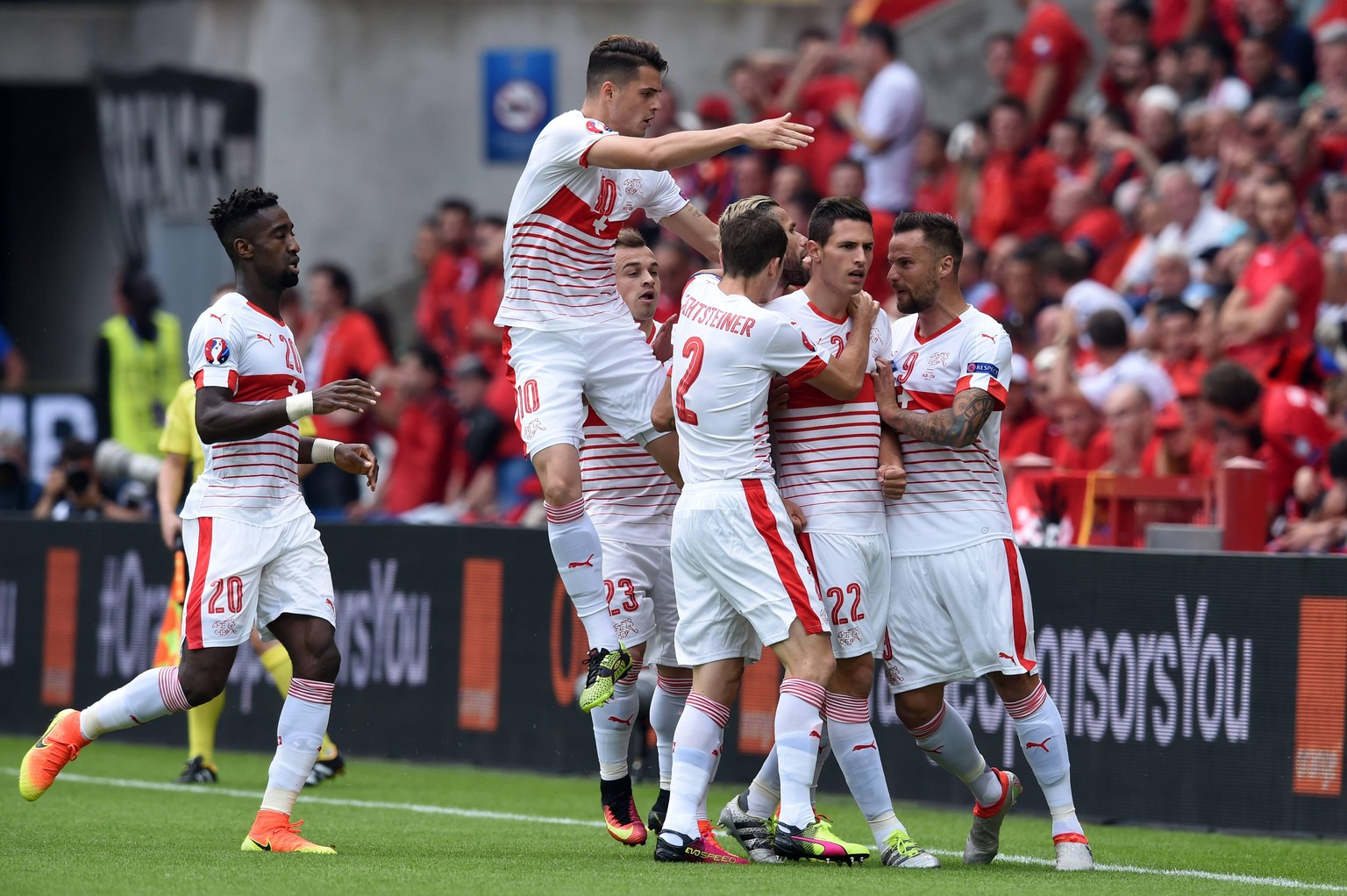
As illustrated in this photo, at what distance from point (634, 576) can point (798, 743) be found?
Answer: 1.30 meters

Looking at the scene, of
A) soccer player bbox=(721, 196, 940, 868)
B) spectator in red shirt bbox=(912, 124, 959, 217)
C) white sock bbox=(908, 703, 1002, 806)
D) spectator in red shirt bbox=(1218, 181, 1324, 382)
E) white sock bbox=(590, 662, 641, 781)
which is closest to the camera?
soccer player bbox=(721, 196, 940, 868)

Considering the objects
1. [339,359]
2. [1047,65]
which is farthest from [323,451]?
[1047,65]

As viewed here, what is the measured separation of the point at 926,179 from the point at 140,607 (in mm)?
7070

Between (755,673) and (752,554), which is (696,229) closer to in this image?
(752,554)

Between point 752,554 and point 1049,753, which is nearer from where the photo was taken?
point 752,554

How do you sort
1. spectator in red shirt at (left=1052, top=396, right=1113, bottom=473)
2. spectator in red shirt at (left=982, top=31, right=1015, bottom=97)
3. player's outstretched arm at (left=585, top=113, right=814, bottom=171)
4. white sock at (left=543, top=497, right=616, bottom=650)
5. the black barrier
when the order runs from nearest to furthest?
player's outstretched arm at (left=585, top=113, right=814, bottom=171) < white sock at (left=543, top=497, right=616, bottom=650) < the black barrier < spectator in red shirt at (left=1052, top=396, right=1113, bottom=473) < spectator in red shirt at (left=982, top=31, right=1015, bottom=97)

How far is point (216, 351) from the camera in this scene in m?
7.73

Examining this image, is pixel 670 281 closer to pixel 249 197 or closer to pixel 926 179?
pixel 926 179

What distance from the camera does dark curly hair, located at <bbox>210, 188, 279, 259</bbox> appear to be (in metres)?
7.99

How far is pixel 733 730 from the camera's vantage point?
36.6ft

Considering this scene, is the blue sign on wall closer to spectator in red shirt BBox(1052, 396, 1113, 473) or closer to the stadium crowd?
the stadium crowd

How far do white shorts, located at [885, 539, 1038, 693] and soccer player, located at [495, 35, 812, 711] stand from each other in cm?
106

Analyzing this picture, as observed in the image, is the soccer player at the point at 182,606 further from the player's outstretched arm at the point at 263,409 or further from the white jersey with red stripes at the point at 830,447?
the white jersey with red stripes at the point at 830,447

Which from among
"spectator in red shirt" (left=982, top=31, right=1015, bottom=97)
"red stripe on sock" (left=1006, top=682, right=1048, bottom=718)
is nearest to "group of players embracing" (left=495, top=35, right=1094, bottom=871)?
"red stripe on sock" (left=1006, top=682, right=1048, bottom=718)
